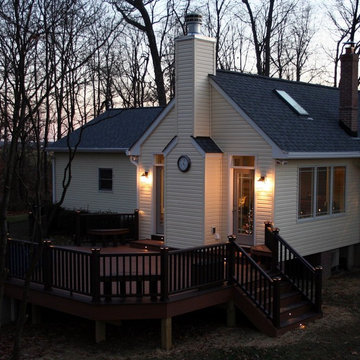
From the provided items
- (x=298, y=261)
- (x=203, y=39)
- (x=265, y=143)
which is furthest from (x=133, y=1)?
(x=298, y=261)

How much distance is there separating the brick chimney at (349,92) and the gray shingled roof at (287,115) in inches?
11.1

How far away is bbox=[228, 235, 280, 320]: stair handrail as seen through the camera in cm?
1041

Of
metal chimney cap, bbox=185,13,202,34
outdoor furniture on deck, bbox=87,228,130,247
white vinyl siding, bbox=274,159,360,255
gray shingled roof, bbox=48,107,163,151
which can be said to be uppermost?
metal chimney cap, bbox=185,13,202,34

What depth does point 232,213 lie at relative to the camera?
1341cm

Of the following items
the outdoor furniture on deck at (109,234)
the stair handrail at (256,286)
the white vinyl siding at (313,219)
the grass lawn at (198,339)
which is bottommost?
the grass lawn at (198,339)

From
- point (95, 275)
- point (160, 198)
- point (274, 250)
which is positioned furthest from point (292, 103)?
point (95, 275)

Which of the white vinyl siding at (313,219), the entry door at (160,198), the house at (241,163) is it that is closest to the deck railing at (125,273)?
the house at (241,163)

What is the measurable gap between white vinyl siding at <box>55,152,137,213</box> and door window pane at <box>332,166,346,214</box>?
7.45 meters

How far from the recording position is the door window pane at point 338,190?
1457 cm

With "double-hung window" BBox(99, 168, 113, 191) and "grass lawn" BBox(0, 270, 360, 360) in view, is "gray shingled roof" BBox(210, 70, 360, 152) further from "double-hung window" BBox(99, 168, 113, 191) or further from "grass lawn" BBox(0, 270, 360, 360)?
"double-hung window" BBox(99, 168, 113, 191)

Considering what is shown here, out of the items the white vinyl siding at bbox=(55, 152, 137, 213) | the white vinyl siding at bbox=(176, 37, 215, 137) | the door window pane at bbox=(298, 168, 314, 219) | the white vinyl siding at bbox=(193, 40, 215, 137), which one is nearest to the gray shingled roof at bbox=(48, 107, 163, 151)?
the white vinyl siding at bbox=(55, 152, 137, 213)

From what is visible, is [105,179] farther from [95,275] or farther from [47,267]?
[95,275]

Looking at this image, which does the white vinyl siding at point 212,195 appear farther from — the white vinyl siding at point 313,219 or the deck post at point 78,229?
the deck post at point 78,229

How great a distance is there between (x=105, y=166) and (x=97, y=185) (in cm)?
83
